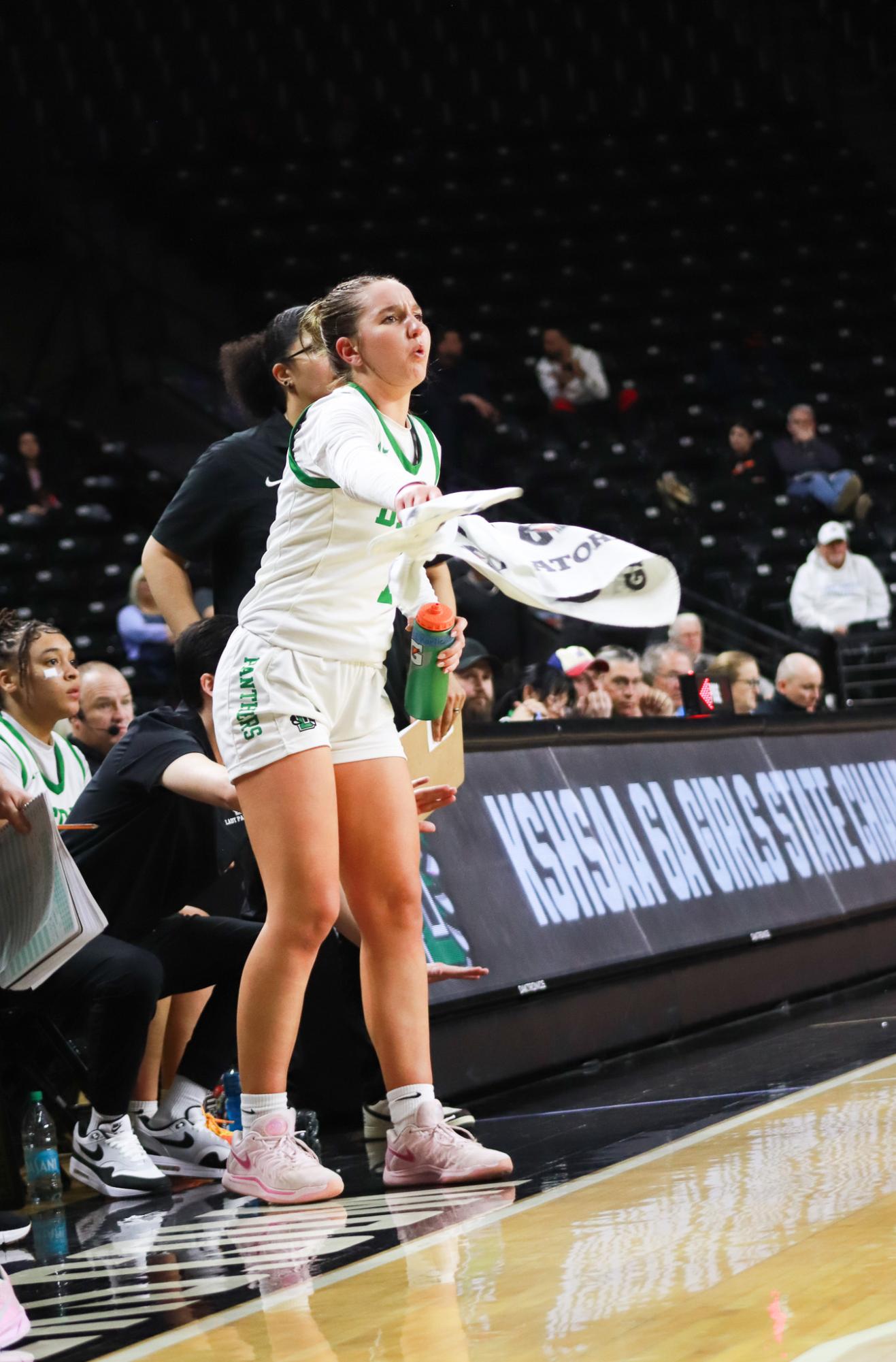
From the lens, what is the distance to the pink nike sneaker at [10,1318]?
7.79ft

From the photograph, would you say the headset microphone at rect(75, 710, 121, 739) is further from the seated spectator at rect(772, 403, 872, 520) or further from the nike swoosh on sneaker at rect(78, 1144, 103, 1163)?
the seated spectator at rect(772, 403, 872, 520)

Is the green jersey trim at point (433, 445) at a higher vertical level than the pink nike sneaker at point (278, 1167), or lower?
higher

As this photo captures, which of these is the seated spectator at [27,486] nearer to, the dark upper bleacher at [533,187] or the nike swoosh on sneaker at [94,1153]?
the dark upper bleacher at [533,187]

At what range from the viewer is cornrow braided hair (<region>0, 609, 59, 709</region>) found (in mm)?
4820

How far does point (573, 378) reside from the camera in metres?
16.2

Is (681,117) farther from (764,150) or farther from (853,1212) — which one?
(853,1212)

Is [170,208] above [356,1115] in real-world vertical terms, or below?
above

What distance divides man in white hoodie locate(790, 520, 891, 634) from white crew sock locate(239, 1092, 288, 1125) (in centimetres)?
908

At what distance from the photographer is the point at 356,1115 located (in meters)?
4.86

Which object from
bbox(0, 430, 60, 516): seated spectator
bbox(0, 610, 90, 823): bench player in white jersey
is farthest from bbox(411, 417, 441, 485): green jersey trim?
bbox(0, 430, 60, 516): seated spectator

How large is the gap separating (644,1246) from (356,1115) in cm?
246

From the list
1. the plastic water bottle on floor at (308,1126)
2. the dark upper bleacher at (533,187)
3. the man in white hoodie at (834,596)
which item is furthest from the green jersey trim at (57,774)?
the dark upper bleacher at (533,187)

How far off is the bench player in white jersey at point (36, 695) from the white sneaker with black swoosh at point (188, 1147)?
0.86 meters

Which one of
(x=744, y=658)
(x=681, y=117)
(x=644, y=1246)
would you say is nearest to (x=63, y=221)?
(x=681, y=117)
